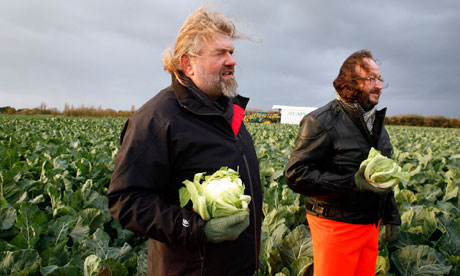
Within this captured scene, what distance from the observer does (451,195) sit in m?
4.70

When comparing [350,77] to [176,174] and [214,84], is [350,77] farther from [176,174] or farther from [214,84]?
[176,174]

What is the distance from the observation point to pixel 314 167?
95.2 inches

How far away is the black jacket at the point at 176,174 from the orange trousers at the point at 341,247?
643 mm

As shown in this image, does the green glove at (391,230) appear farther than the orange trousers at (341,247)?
Yes

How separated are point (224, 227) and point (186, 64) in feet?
3.07

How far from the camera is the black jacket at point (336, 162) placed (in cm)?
226

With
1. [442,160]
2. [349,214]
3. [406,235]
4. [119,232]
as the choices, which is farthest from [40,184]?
[442,160]

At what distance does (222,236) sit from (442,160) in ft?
28.8

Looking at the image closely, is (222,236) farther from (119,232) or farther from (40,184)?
(40,184)

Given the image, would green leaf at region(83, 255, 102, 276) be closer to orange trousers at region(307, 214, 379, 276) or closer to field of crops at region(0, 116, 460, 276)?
field of crops at region(0, 116, 460, 276)

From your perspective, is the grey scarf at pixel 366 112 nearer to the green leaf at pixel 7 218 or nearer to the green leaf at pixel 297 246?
the green leaf at pixel 297 246

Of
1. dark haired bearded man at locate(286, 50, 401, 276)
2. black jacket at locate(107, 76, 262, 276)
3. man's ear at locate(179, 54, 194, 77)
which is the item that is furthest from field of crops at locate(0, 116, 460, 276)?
man's ear at locate(179, 54, 194, 77)

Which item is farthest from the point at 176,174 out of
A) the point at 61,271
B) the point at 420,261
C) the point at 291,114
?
the point at 291,114

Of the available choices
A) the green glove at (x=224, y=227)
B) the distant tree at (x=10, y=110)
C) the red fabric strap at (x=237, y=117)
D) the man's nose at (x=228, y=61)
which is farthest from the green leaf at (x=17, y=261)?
the distant tree at (x=10, y=110)
